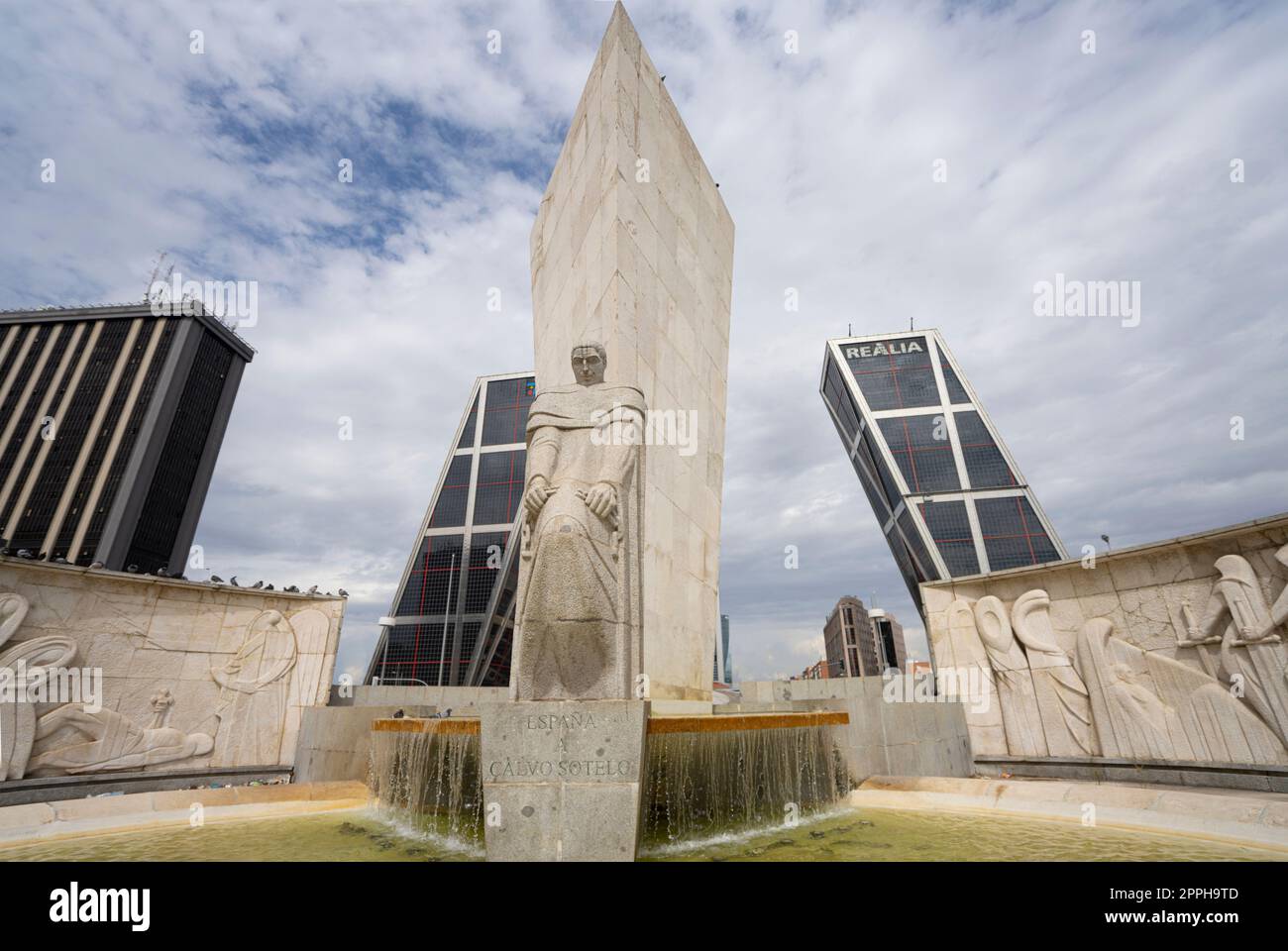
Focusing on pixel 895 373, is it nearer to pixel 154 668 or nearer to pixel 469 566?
pixel 469 566

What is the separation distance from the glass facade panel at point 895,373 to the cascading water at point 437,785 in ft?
186

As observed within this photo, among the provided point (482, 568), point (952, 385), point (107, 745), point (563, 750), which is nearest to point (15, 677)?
point (107, 745)

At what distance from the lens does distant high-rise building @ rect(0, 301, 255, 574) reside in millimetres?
62062

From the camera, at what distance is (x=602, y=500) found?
4.77 meters

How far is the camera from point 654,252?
32.0 feet

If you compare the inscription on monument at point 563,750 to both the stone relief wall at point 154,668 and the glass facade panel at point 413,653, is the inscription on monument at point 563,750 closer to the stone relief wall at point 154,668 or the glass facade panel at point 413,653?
the stone relief wall at point 154,668

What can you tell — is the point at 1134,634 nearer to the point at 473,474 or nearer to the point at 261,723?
the point at 261,723

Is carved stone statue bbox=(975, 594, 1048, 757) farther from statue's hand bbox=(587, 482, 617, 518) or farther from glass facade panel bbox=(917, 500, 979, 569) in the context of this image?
glass facade panel bbox=(917, 500, 979, 569)

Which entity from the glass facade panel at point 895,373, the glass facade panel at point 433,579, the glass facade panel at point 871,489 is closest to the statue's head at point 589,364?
the glass facade panel at point 433,579

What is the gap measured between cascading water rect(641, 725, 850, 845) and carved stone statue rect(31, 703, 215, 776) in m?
9.92

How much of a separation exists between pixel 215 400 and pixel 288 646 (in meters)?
78.9

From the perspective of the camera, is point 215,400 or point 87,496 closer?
point 87,496

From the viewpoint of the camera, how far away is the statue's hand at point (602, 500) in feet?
15.6
